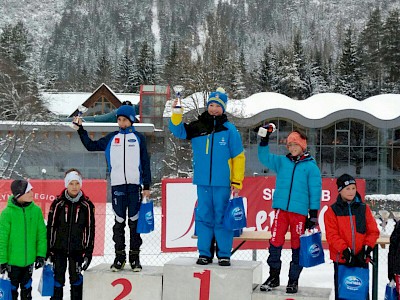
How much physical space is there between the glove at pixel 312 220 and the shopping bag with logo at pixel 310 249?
2.4 inches

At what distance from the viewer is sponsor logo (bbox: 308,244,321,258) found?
4.81 metres

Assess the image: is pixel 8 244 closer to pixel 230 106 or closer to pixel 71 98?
pixel 230 106

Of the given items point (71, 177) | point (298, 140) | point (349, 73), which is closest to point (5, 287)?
point (71, 177)

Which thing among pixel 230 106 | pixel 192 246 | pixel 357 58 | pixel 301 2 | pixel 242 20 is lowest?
pixel 192 246

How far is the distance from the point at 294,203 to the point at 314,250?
47 centimetres

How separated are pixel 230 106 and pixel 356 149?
8.31 metres

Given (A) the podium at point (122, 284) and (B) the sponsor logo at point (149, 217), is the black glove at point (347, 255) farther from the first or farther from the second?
(B) the sponsor logo at point (149, 217)

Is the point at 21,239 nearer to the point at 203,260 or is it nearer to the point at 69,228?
the point at 69,228

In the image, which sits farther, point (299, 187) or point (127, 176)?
point (127, 176)

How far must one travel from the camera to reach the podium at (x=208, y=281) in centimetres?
499

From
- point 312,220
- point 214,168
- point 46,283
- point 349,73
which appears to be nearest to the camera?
point 312,220


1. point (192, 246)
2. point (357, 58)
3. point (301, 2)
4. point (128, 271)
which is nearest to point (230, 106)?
point (192, 246)

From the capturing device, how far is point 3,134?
97.8ft

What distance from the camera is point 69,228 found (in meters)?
5.41
